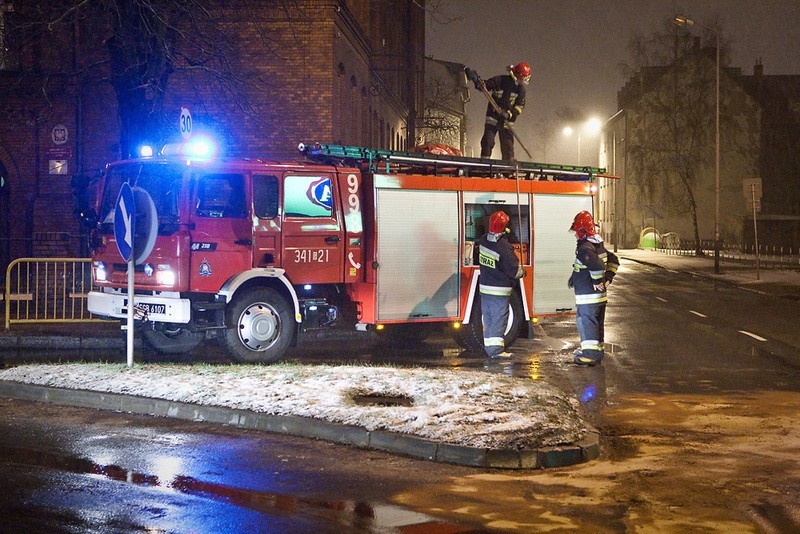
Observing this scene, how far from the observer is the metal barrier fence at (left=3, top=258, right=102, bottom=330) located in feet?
57.2

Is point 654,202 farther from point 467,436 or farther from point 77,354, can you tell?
point 467,436

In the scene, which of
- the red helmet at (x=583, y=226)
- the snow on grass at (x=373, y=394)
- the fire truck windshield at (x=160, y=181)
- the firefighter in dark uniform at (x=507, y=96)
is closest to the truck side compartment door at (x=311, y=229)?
the fire truck windshield at (x=160, y=181)

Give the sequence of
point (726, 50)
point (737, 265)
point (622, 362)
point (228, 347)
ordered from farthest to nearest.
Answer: point (726, 50), point (737, 265), point (622, 362), point (228, 347)

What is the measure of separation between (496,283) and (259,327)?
10.6 feet

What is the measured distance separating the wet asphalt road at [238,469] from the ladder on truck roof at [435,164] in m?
2.72

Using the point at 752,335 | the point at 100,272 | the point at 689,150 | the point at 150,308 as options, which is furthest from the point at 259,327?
the point at 689,150

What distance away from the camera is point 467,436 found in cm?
807

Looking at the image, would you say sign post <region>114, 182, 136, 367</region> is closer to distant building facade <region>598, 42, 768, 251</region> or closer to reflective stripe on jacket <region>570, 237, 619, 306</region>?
reflective stripe on jacket <region>570, 237, 619, 306</region>

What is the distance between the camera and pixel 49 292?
1920 cm

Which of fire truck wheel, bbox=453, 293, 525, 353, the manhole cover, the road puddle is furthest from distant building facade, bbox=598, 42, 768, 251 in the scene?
the road puddle

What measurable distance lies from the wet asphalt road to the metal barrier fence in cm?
325

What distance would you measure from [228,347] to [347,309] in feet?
6.32

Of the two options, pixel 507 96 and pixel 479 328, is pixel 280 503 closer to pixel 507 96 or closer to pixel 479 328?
pixel 479 328

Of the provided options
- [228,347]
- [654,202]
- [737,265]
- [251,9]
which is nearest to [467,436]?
[228,347]
